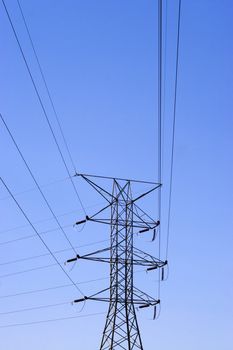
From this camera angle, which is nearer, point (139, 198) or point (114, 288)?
point (114, 288)

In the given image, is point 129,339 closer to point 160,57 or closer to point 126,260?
point 126,260

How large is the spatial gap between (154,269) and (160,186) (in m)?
4.55

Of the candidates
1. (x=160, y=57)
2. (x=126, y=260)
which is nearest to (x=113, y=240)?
(x=126, y=260)

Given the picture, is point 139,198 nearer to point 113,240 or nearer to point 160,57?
point 113,240

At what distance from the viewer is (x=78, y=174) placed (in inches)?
921

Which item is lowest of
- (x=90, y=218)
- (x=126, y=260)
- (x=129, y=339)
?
(x=129, y=339)

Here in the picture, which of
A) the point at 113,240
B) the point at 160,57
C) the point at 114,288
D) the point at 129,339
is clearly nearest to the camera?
the point at 160,57

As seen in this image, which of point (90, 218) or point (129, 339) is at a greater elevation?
point (90, 218)

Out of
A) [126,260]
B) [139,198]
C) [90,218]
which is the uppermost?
[139,198]

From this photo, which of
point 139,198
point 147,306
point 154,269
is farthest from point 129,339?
point 139,198

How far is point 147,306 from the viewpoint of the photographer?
23656 millimetres

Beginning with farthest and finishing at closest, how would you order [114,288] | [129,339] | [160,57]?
[114,288]
[129,339]
[160,57]

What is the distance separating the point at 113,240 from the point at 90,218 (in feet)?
5.65

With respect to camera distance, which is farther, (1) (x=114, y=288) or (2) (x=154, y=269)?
(2) (x=154, y=269)
